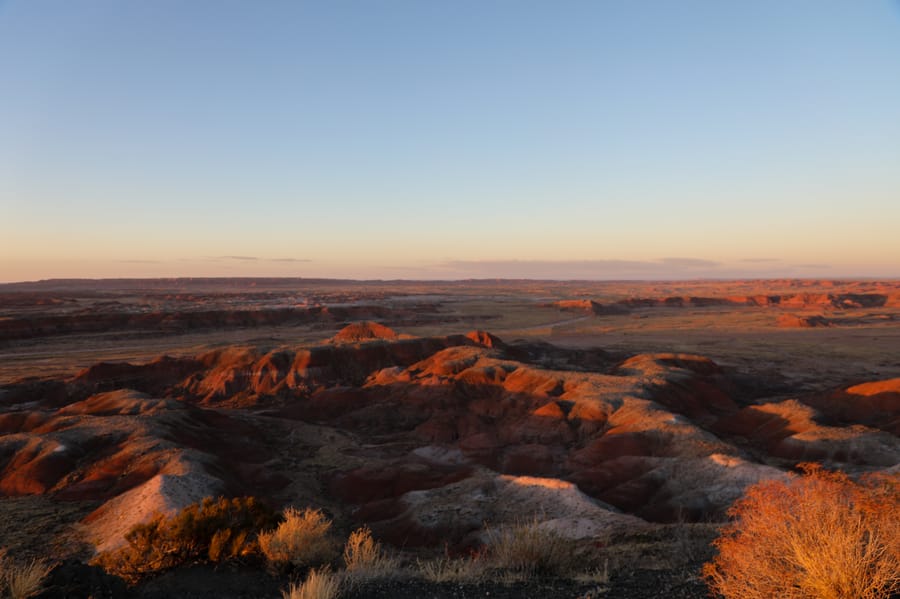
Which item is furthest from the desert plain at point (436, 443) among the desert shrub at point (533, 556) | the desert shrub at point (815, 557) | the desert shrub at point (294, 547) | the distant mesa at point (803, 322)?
the distant mesa at point (803, 322)

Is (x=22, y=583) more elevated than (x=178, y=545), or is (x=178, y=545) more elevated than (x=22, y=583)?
(x=22, y=583)

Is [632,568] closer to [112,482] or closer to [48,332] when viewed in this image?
[112,482]

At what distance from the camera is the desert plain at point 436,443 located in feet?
47.2

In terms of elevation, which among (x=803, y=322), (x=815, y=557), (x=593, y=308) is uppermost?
(x=815, y=557)

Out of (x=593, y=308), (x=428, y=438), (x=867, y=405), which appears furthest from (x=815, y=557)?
(x=593, y=308)

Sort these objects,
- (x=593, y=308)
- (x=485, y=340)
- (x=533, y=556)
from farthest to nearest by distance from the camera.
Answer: (x=593, y=308) < (x=485, y=340) < (x=533, y=556)

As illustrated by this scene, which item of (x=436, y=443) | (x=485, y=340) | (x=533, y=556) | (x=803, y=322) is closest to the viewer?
(x=533, y=556)

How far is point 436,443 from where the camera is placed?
113ft

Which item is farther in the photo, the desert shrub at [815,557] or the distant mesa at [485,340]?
the distant mesa at [485,340]

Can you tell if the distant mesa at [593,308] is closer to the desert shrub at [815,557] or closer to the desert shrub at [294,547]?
the desert shrub at [294,547]

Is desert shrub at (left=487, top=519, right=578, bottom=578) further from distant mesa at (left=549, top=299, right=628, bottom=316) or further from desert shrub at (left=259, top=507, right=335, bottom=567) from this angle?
distant mesa at (left=549, top=299, right=628, bottom=316)

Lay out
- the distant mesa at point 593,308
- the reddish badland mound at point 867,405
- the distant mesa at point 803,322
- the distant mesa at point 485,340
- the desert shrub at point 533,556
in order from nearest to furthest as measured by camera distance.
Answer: the desert shrub at point 533,556 → the reddish badland mound at point 867,405 → the distant mesa at point 485,340 → the distant mesa at point 803,322 → the distant mesa at point 593,308

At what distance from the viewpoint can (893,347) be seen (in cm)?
6762

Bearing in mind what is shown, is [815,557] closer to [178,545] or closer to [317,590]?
[317,590]
